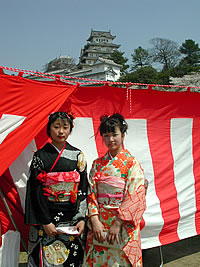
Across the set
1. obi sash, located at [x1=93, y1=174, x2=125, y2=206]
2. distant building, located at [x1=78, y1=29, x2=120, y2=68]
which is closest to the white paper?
obi sash, located at [x1=93, y1=174, x2=125, y2=206]

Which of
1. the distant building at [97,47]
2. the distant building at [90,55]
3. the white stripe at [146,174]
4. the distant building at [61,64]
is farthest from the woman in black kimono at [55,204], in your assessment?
the distant building at [97,47]

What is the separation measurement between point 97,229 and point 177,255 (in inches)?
76.6

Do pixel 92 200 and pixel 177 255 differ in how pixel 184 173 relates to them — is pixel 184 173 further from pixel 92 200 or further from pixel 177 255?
pixel 92 200

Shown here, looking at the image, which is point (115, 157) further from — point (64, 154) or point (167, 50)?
point (167, 50)

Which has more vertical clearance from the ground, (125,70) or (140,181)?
(125,70)

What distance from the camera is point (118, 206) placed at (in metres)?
2.29

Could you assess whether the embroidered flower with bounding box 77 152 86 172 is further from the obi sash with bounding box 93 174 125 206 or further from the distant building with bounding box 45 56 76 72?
the distant building with bounding box 45 56 76 72

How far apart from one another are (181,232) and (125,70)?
42236 millimetres

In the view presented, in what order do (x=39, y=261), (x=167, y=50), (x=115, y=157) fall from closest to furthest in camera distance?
(x=39, y=261) < (x=115, y=157) < (x=167, y=50)

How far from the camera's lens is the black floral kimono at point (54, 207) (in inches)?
87.7

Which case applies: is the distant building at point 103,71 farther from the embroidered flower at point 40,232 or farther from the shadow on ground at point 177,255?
the embroidered flower at point 40,232

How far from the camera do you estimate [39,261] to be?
7.36ft

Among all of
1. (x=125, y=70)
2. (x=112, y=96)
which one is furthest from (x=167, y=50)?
(x=112, y=96)

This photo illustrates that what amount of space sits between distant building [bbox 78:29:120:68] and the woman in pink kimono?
5753 centimetres
